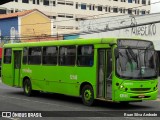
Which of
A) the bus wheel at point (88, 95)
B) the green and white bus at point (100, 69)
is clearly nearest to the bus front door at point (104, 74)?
the green and white bus at point (100, 69)

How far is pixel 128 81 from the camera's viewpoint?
15.9 m

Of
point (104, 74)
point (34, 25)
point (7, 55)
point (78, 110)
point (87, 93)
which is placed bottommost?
point (78, 110)

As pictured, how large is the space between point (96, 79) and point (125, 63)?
1429mm

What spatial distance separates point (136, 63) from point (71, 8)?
239 ft

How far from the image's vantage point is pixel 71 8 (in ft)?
289

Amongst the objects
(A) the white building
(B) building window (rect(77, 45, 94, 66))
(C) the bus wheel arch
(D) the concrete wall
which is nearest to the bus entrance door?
(B) building window (rect(77, 45, 94, 66))

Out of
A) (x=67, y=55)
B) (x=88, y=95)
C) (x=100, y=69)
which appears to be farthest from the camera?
(x=67, y=55)

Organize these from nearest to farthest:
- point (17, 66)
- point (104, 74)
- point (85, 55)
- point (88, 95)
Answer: point (104, 74) < point (88, 95) < point (85, 55) < point (17, 66)

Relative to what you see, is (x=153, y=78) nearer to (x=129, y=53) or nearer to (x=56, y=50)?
(x=129, y=53)

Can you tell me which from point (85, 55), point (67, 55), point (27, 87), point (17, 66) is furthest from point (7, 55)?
point (85, 55)

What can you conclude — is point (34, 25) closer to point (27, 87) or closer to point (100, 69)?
point (27, 87)

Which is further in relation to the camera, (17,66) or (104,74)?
(17,66)

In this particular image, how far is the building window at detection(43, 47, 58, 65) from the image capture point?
1953 cm

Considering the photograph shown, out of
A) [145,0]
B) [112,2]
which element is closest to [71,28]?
[112,2]
